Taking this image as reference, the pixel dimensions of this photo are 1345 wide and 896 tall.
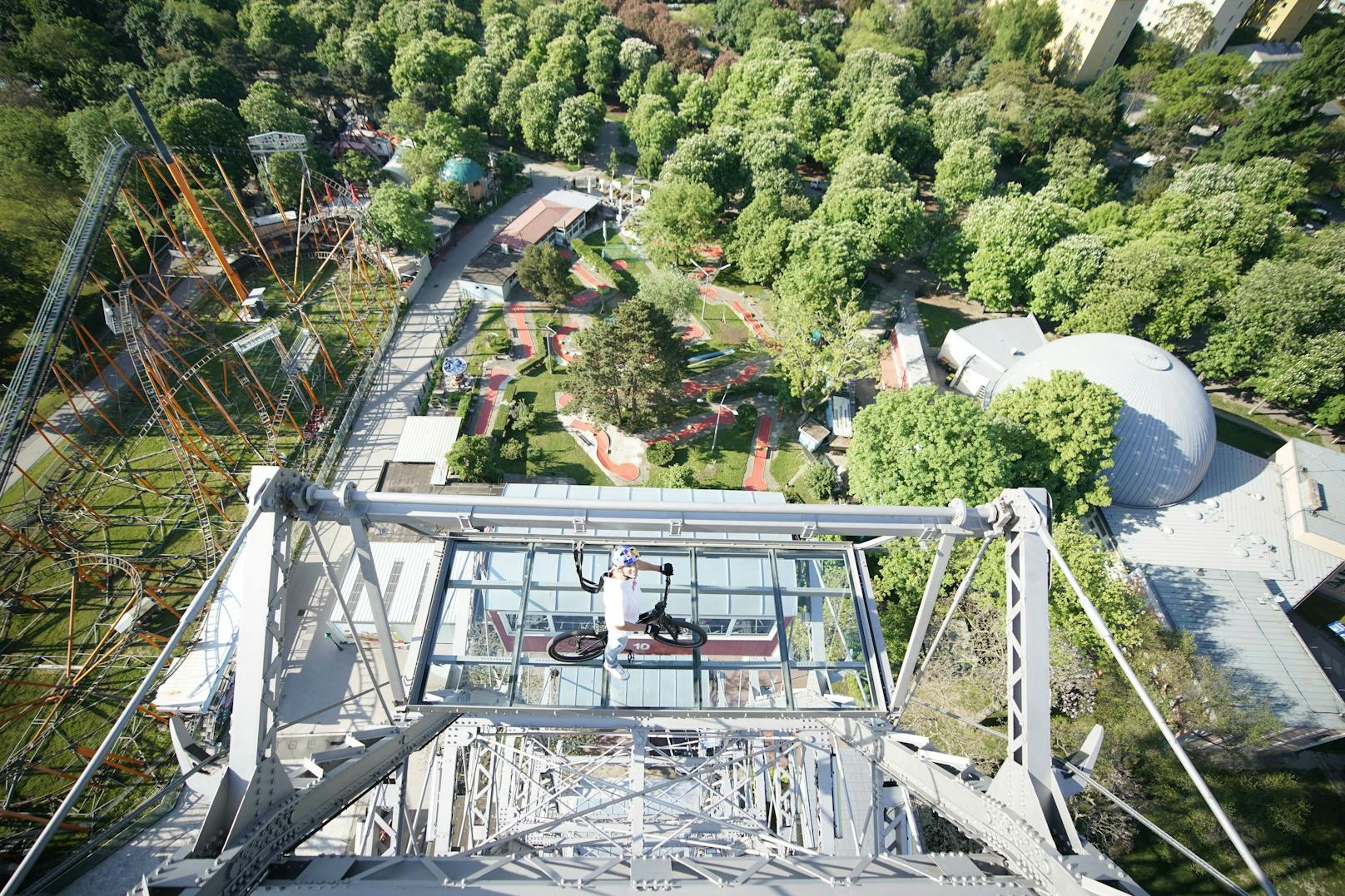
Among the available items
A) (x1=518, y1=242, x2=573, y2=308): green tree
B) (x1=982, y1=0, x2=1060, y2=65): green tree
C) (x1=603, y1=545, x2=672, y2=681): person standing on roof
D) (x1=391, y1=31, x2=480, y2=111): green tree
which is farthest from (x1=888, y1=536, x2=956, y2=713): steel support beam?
(x1=982, y1=0, x2=1060, y2=65): green tree

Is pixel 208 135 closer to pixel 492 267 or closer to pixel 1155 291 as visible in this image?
pixel 492 267

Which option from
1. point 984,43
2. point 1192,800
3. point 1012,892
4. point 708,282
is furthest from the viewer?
point 984,43

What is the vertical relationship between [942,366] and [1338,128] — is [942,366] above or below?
below

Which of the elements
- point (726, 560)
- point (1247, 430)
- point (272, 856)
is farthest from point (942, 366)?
point (272, 856)

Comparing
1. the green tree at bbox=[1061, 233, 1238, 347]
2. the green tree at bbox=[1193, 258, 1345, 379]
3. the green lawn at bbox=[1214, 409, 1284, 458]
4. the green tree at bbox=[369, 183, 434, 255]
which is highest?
the green tree at bbox=[369, 183, 434, 255]

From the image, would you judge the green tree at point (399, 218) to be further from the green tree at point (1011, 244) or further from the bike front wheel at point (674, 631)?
the bike front wheel at point (674, 631)

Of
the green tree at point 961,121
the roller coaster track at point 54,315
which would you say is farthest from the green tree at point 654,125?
the roller coaster track at point 54,315

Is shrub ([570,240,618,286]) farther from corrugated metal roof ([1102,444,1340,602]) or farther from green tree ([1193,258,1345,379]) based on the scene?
green tree ([1193,258,1345,379])

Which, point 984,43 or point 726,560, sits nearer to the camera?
point 726,560

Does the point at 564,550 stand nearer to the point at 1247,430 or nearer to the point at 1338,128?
the point at 1247,430
